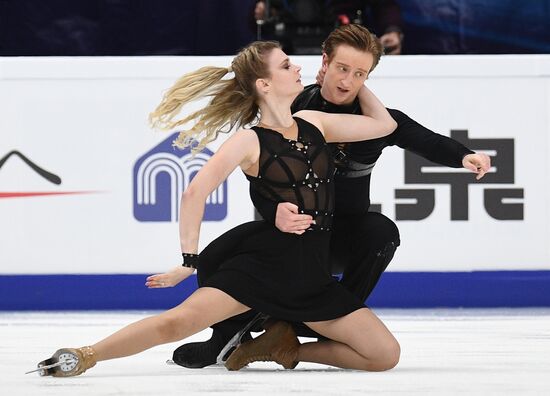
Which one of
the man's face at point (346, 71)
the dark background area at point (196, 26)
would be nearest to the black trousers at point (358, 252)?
the man's face at point (346, 71)

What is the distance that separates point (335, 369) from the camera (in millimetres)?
3137

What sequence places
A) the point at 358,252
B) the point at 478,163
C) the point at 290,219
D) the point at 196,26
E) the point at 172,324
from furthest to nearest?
the point at 196,26 < the point at 358,252 < the point at 478,163 < the point at 290,219 < the point at 172,324

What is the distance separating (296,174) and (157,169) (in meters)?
1.84

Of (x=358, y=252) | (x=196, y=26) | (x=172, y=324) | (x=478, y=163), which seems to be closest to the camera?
(x=172, y=324)

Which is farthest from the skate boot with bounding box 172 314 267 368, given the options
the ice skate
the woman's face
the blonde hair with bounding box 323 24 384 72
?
the blonde hair with bounding box 323 24 384 72

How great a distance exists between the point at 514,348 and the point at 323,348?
2.45ft

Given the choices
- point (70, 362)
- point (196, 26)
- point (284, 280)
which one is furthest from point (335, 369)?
point (196, 26)

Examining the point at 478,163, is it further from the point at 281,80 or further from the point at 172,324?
the point at 172,324

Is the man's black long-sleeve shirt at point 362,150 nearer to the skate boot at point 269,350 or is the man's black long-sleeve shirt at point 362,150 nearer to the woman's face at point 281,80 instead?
the woman's face at point 281,80

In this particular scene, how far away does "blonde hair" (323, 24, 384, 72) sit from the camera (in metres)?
3.20

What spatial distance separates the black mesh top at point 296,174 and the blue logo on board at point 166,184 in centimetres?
172

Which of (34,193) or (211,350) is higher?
(34,193)

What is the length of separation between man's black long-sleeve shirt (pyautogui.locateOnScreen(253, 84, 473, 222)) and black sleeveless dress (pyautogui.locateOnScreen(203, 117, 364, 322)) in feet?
0.84

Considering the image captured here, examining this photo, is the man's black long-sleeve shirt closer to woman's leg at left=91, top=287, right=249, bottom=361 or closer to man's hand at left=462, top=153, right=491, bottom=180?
man's hand at left=462, top=153, right=491, bottom=180
